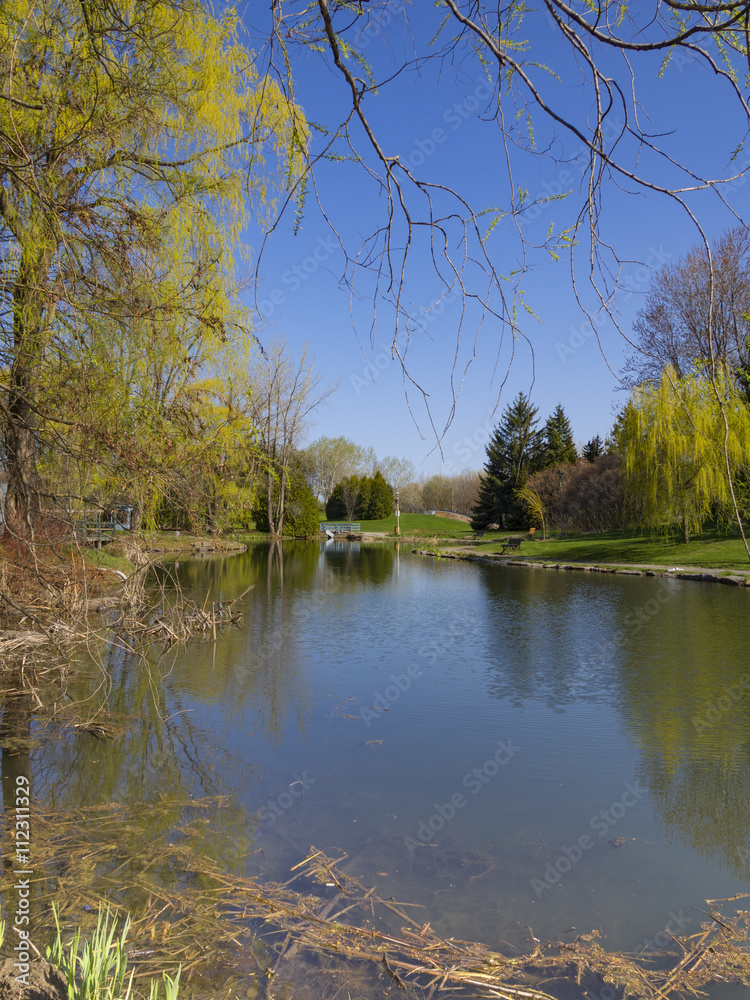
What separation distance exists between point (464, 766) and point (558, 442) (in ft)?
119

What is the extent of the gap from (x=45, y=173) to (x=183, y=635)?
23.9 feet

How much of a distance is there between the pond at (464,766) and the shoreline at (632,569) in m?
6.43

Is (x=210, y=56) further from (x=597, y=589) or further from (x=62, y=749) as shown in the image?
(x=597, y=589)

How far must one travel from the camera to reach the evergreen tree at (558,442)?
39.3 meters

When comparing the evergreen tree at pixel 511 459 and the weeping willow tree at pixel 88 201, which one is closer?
the weeping willow tree at pixel 88 201

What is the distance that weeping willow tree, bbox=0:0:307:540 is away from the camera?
3328mm

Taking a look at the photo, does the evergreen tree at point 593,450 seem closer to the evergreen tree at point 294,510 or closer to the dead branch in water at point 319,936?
the evergreen tree at point 294,510

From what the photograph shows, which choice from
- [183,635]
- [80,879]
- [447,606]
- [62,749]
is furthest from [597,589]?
[80,879]

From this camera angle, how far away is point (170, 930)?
290 centimetres

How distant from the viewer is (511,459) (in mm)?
40906

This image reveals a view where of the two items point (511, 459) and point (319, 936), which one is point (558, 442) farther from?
point (319, 936)

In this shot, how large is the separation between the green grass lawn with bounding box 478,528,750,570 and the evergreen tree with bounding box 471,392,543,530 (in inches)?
460

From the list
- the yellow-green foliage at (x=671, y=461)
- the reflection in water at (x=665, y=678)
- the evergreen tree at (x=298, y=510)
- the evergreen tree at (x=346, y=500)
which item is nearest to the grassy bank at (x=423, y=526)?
the evergreen tree at (x=346, y=500)

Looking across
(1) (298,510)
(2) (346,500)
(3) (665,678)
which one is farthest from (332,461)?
(3) (665,678)
